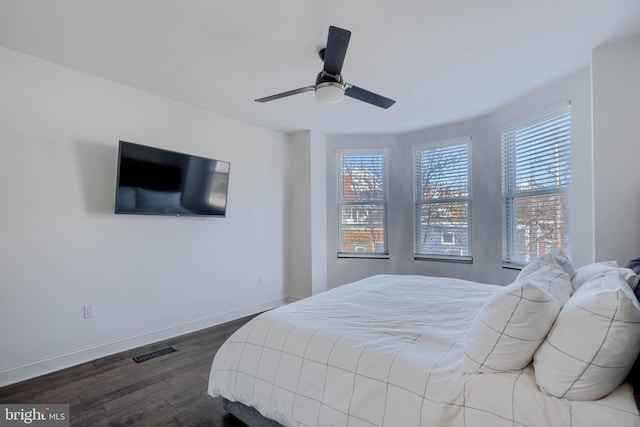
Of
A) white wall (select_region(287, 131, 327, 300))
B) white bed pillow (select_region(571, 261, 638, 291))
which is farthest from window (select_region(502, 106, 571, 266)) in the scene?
white wall (select_region(287, 131, 327, 300))

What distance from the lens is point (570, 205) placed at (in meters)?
2.81

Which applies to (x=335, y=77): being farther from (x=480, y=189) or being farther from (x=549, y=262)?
(x=480, y=189)

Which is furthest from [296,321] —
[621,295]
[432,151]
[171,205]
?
[432,151]

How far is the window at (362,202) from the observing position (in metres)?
4.61

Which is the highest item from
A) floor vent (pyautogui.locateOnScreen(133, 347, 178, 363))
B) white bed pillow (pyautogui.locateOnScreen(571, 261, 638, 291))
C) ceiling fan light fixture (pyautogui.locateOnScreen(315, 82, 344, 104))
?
ceiling fan light fixture (pyautogui.locateOnScreen(315, 82, 344, 104))

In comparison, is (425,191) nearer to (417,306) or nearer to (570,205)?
(570,205)

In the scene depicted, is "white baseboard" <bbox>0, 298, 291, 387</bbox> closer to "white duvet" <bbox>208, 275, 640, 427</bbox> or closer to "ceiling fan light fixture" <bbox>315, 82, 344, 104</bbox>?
"white duvet" <bbox>208, 275, 640, 427</bbox>

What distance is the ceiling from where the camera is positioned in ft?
6.16

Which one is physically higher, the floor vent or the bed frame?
the bed frame

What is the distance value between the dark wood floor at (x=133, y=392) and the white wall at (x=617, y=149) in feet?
9.31

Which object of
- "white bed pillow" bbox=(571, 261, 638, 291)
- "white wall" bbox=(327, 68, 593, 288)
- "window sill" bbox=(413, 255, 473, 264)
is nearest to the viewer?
"white bed pillow" bbox=(571, 261, 638, 291)

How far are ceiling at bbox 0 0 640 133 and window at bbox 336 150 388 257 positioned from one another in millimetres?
1531

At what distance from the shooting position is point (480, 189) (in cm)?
388

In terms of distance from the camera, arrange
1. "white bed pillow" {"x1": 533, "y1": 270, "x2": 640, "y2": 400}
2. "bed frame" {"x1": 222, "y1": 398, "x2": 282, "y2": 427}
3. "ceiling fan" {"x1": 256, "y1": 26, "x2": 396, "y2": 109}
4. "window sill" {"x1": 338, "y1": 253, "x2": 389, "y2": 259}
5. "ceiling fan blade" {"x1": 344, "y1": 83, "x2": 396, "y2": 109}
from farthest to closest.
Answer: "window sill" {"x1": 338, "y1": 253, "x2": 389, "y2": 259}, "ceiling fan blade" {"x1": 344, "y1": 83, "x2": 396, "y2": 109}, "ceiling fan" {"x1": 256, "y1": 26, "x2": 396, "y2": 109}, "bed frame" {"x1": 222, "y1": 398, "x2": 282, "y2": 427}, "white bed pillow" {"x1": 533, "y1": 270, "x2": 640, "y2": 400}
